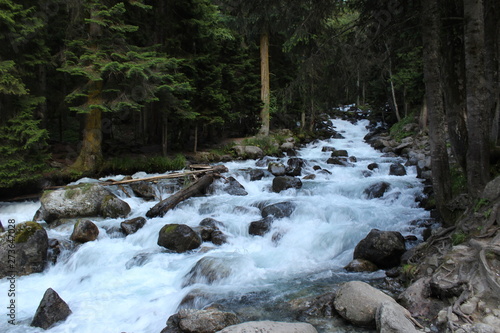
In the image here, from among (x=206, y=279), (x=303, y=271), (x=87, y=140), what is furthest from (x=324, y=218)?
(x=87, y=140)

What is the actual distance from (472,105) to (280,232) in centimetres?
531

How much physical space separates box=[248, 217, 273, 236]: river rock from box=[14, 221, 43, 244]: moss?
5.29 meters

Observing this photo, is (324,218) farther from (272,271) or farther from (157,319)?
(157,319)

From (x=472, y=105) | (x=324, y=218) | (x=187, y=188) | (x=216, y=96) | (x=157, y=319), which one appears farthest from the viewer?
(x=216, y=96)

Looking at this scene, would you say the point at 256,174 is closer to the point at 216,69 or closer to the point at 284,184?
the point at 284,184

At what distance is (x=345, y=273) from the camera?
22.4ft

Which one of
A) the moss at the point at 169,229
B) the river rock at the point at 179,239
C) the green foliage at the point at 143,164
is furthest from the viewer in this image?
the green foliage at the point at 143,164

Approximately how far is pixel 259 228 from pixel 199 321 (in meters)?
4.58

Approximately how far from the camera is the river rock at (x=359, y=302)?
460 cm

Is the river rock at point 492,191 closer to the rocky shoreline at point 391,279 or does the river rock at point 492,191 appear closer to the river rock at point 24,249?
the rocky shoreline at point 391,279

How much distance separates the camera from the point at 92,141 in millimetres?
13422

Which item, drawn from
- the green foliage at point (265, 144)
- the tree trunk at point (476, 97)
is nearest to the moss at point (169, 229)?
the tree trunk at point (476, 97)

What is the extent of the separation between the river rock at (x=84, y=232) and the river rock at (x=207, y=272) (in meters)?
3.30

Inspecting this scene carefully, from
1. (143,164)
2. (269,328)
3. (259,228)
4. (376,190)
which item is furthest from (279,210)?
(143,164)
